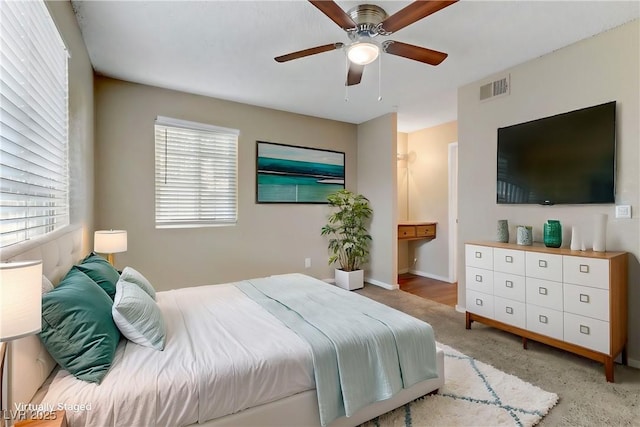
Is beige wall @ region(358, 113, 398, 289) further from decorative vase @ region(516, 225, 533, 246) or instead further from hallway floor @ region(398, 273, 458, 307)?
decorative vase @ region(516, 225, 533, 246)

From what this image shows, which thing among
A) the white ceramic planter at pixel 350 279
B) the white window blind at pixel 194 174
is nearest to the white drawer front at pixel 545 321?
the white ceramic planter at pixel 350 279

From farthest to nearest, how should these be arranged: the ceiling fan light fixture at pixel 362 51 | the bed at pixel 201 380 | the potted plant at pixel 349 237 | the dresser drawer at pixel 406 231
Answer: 1. the dresser drawer at pixel 406 231
2. the potted plant at pixel 349 237
3. the ceiling fan light fixture at pixel 362 51
4. the bed at pixel 201 380

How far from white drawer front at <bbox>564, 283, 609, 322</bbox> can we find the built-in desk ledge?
2617 millimetres

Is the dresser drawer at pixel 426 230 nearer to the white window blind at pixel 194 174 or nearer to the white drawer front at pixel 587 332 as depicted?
the white drawer front at pixel 587 332

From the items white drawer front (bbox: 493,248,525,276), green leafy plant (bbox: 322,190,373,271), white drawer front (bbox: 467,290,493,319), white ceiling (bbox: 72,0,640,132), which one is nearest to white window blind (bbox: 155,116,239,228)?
white ceiling (bbox: 72,0,640,132)

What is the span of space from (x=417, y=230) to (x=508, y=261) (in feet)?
7.75

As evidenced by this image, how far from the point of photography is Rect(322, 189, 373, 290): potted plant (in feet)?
15.0

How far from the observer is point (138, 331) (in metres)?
1.51

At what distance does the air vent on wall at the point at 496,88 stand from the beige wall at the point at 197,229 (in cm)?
221

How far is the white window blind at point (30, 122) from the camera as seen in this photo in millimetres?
1191

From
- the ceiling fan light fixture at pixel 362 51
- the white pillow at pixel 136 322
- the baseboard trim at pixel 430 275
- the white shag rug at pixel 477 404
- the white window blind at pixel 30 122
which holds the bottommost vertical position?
the white shag rug at pixel 477 404

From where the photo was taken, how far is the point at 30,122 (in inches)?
55.9

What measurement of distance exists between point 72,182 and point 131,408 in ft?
5.90

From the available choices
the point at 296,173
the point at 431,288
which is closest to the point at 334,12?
the point at 296,173
